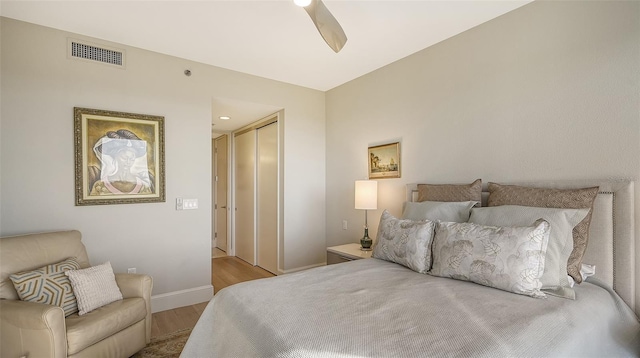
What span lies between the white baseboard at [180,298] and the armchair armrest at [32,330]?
4.18 feet

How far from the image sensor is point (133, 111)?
290cm

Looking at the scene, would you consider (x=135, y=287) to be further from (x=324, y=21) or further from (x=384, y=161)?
(x=384, y=161)

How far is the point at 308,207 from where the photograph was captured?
4.18 meters

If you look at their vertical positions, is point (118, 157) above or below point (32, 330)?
above

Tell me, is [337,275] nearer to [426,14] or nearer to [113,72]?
[426,14]

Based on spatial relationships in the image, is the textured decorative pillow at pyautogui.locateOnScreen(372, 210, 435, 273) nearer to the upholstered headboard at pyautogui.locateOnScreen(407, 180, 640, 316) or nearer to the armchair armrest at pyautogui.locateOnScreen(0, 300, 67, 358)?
the upholstered headboard at pyautogui.locateOnScreen(407, 180, 640, 316)

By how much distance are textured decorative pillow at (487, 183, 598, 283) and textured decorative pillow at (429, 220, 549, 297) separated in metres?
0.32

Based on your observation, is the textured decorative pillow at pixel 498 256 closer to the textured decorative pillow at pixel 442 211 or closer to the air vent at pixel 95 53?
the textured decorative pillow at pixel 442 211

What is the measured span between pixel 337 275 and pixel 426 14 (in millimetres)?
2115

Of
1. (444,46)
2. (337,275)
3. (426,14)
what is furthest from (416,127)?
(337,275)

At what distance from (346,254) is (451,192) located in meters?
1.20

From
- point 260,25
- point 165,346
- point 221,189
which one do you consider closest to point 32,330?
point 165,346

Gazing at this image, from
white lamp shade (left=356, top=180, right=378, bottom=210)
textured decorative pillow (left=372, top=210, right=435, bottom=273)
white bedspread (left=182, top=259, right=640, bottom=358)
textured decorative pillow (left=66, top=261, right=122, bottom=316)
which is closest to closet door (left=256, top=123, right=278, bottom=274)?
white lamp shade (left=356, top=180, right=378, bottom=210)

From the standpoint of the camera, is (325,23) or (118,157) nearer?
(325,23)
